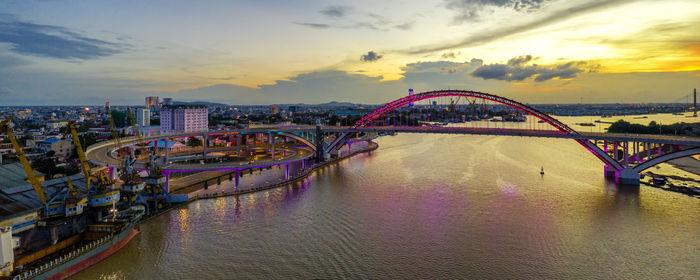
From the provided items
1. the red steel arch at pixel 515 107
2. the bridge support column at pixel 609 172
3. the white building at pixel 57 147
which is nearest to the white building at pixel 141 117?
the white building at pixel 57 147

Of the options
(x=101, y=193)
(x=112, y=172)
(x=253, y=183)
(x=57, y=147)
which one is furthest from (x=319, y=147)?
(x=57, y=147)

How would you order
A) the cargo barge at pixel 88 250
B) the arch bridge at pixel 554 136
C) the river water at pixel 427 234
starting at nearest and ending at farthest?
the cargo barge at pixel 88 250, the river water at pixel 427 234, the arch bridge at pixel 554 136

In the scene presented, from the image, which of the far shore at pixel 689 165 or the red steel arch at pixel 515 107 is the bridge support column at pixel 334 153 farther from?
the far shore at pixel 689 165

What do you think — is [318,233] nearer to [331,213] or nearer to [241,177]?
[331,213]

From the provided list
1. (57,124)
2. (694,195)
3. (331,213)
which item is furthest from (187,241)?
(57,124)

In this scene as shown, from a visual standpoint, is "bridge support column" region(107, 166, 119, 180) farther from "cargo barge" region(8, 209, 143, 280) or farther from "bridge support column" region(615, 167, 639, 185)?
"bridge support column" region(615, 167, 639, 185)
